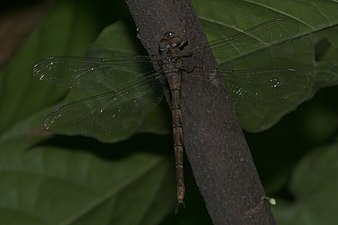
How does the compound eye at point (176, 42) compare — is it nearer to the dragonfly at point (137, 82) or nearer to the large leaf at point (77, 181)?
the dragonfly at point (137, 82)

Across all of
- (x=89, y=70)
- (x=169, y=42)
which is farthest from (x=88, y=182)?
(x=169, y=42)

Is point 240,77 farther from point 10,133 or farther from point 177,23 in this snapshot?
point 10,133

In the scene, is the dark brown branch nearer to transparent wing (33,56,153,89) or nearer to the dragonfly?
the dragonfly

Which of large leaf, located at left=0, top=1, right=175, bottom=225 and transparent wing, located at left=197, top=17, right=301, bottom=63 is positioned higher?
transparent wing, located at left=197, top=17, right=301, bottom=63

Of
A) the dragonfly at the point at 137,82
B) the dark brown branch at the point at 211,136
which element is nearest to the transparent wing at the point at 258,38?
the dragonfly at the point at 137,82

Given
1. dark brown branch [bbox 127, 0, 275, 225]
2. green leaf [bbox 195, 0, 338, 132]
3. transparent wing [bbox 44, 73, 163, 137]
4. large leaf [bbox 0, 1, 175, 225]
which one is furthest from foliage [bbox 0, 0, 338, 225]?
dark brown branch [bbox 127, 0, 275, 225]

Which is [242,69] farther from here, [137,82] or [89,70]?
[89,70]

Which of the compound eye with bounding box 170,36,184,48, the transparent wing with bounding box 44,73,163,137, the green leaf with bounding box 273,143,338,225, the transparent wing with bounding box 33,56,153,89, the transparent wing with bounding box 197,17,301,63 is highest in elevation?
the compound eye with bounding box 170,36,184,48
